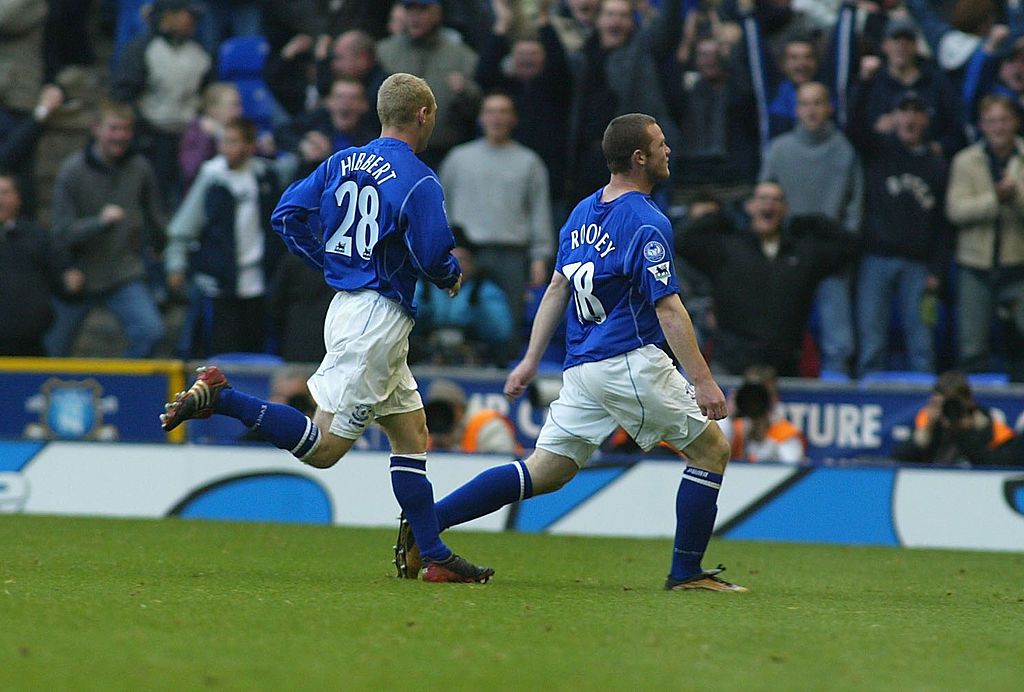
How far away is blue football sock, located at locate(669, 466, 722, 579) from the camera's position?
7188 millimetres

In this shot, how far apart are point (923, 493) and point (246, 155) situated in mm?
6034

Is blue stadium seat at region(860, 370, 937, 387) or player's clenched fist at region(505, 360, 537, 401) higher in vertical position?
player's clenched fist at region(505, 360, 537, 401)

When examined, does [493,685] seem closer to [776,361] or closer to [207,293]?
[776,361]

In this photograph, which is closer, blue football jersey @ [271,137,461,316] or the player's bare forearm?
blue football jersey @ [271,137,461,316]

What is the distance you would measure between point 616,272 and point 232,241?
7.16 metres

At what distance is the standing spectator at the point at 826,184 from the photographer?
1301 cm

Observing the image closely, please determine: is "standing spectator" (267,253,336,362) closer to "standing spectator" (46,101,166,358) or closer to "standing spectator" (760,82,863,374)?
"standing spectator" (46,101,166,358)

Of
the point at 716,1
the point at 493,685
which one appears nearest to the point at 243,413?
the point at 493,685

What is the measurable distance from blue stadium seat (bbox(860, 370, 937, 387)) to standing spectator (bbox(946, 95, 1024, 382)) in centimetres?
69

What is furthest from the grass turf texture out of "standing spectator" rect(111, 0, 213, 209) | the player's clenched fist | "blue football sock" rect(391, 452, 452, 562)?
"standing spectator" rect(111, 0, 213, 209)

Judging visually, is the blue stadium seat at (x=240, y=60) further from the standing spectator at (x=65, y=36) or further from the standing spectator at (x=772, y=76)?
the standing spectator at (x=772, y=76)

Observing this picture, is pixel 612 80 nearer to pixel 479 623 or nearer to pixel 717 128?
pixel 717 128

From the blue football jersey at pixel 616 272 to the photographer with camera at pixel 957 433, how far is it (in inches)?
190

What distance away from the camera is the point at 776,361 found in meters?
12.8
